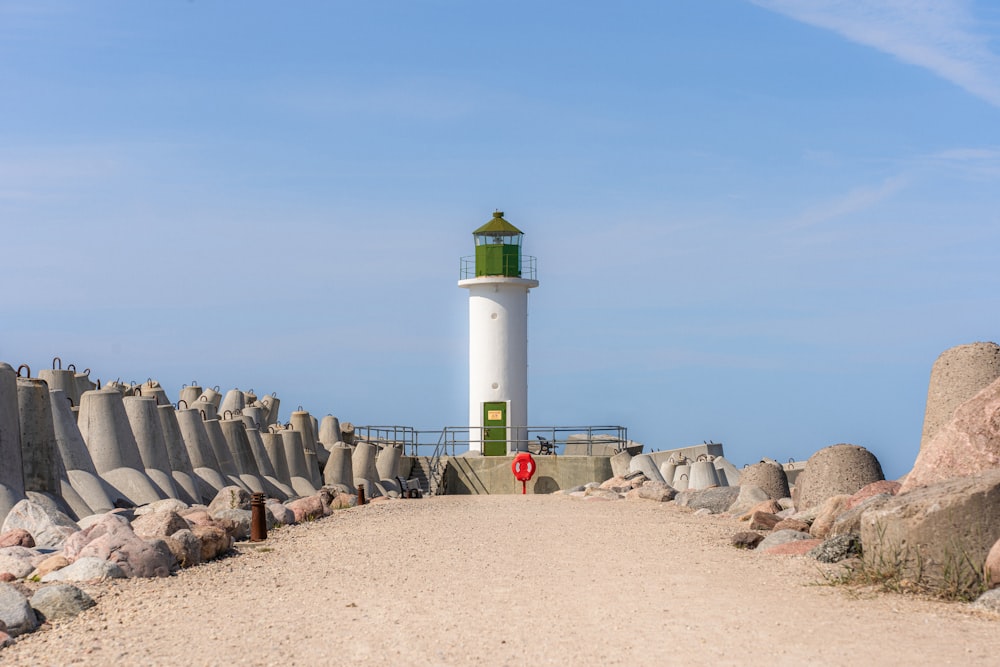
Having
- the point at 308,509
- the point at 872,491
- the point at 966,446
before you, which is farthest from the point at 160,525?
the point at 966,446

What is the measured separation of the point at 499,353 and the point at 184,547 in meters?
24.7

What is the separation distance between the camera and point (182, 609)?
333 inches

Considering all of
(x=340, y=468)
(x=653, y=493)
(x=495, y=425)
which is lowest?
(x=653, y=493)

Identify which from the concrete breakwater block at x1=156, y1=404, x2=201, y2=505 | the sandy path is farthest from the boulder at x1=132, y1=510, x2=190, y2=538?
the concrete breakwater block at x1=156, y1=404, x2=201, y2=505

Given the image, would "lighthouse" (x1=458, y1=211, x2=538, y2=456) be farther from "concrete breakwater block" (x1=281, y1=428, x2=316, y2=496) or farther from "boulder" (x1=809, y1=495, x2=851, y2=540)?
"boulder" (x1=809, y1=495, x2=851, y2=540)

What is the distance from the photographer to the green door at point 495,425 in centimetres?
3475

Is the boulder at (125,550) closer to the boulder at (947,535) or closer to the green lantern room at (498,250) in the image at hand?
the boulder at (947,535)

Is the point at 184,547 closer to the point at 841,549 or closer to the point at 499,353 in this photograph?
the point at 841,549

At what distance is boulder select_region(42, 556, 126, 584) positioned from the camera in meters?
9.21

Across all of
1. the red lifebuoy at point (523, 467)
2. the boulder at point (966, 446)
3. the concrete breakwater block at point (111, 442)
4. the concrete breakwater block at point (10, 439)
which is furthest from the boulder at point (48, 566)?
the red lifebuoy at point (523, 467)

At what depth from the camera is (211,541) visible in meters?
11.2

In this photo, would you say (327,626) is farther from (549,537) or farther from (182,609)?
(549,537)

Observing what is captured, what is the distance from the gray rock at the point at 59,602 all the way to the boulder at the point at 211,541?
2.53 metres

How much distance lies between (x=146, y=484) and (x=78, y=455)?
1214mm
